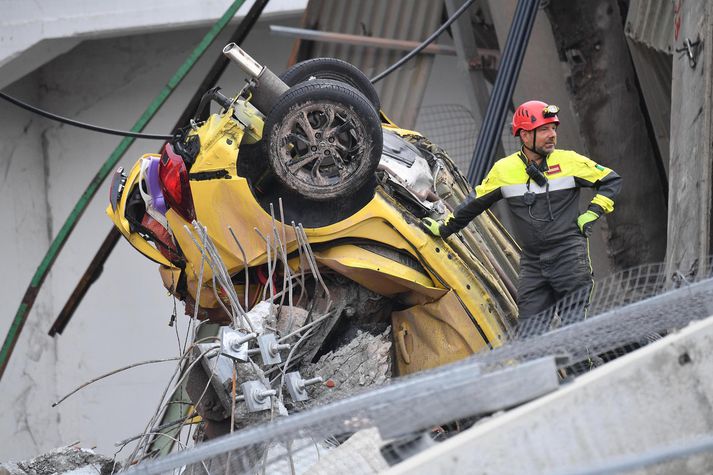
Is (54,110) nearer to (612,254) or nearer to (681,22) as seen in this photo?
(612,254)

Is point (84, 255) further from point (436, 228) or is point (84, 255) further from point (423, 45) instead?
point (436, 228)

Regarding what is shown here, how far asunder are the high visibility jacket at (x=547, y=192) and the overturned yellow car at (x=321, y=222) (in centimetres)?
31

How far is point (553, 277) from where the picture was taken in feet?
18.9

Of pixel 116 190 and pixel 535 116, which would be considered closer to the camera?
pixel 535 116

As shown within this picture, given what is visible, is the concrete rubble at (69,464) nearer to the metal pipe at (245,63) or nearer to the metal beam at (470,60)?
the metal pipe at (245,63)

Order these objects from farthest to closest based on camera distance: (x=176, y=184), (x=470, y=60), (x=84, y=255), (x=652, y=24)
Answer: (x=84, y=255), (x=470, y=60), (x=652, y=24), (x=176, y=184)

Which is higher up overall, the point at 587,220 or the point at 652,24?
the point at 652,24

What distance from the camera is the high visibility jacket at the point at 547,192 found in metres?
5.72

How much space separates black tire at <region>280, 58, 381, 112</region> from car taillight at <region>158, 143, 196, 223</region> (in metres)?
0.76

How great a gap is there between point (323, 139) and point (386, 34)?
4603 mm

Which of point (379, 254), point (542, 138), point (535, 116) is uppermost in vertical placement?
point (535, 116)

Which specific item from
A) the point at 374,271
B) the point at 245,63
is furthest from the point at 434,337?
the point at 245,63

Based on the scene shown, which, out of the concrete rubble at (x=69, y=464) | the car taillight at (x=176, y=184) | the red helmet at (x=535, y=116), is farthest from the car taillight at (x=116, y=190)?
the red helmet at (x=535, y=116)

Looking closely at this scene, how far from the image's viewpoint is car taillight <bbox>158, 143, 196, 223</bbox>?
5.90 meters
